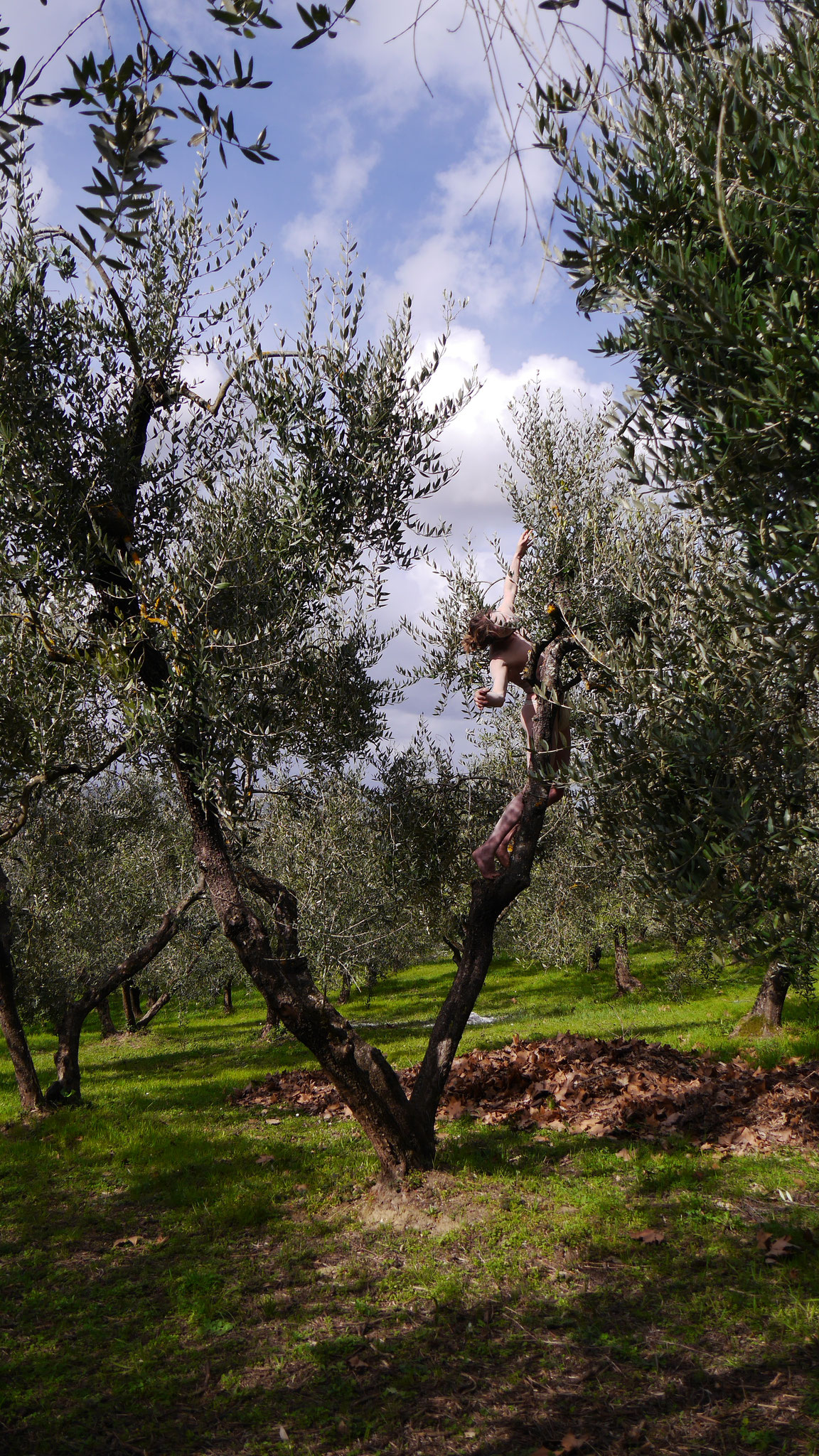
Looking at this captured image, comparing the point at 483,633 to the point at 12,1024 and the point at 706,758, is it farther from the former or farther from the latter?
the point at 12,1024

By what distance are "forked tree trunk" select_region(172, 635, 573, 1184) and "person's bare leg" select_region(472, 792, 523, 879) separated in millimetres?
136

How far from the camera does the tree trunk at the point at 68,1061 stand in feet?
52.5

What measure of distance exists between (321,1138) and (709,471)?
11.5 m

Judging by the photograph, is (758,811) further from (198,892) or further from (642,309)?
(198,892)

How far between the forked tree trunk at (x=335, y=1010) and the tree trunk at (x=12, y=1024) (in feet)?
19.5

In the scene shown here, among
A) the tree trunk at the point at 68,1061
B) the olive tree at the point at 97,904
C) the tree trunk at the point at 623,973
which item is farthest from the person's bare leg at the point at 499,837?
the tree trunk at the point at 623,973

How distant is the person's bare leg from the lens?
9.88m

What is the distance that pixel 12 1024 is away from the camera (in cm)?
1452

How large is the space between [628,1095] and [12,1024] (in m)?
10.6

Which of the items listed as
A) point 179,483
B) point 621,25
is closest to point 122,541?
point 179,483

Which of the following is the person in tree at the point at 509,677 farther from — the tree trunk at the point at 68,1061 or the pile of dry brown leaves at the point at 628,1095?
the tree trunk at the point at 68,1061

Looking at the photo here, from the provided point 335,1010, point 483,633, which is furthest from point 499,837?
point 335,1010

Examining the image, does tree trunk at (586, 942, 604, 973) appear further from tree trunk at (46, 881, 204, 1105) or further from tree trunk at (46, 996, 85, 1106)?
tree trunk at (46, 996, 85, 1106)

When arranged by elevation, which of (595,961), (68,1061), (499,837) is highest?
(499,837)
